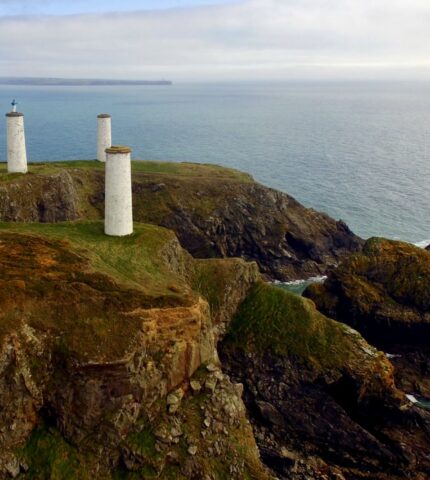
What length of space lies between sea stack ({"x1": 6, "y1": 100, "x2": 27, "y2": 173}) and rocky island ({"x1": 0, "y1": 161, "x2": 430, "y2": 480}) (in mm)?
1491

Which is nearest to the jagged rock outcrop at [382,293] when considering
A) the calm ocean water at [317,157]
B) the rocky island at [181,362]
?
the rocky island at [181,362]

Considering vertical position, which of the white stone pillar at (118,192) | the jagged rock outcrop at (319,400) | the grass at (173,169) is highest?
the white stone pillar at (118,192)

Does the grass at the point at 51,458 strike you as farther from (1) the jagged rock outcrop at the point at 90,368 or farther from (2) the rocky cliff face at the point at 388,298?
(2) the rocky cliff face at the point at 388,298

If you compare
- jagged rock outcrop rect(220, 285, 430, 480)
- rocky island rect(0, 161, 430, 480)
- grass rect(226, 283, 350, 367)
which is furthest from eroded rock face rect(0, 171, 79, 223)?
jagged rock outcrop rect(220, 285, 430, 480)

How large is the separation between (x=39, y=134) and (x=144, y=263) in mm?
145170

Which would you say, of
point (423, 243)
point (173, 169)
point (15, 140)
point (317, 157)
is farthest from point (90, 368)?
point (317, 157)

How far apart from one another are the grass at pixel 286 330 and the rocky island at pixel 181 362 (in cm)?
10

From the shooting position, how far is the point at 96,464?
23.2 m

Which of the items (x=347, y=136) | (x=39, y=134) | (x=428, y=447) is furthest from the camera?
(x=347, y=136)

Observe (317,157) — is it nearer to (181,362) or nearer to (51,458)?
(181,362)

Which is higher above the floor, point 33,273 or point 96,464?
point 33,273

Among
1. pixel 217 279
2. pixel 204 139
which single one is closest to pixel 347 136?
pixel 204 139

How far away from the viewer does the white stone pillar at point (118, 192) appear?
114 ft

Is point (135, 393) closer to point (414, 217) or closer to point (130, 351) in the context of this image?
point (130, 351)
